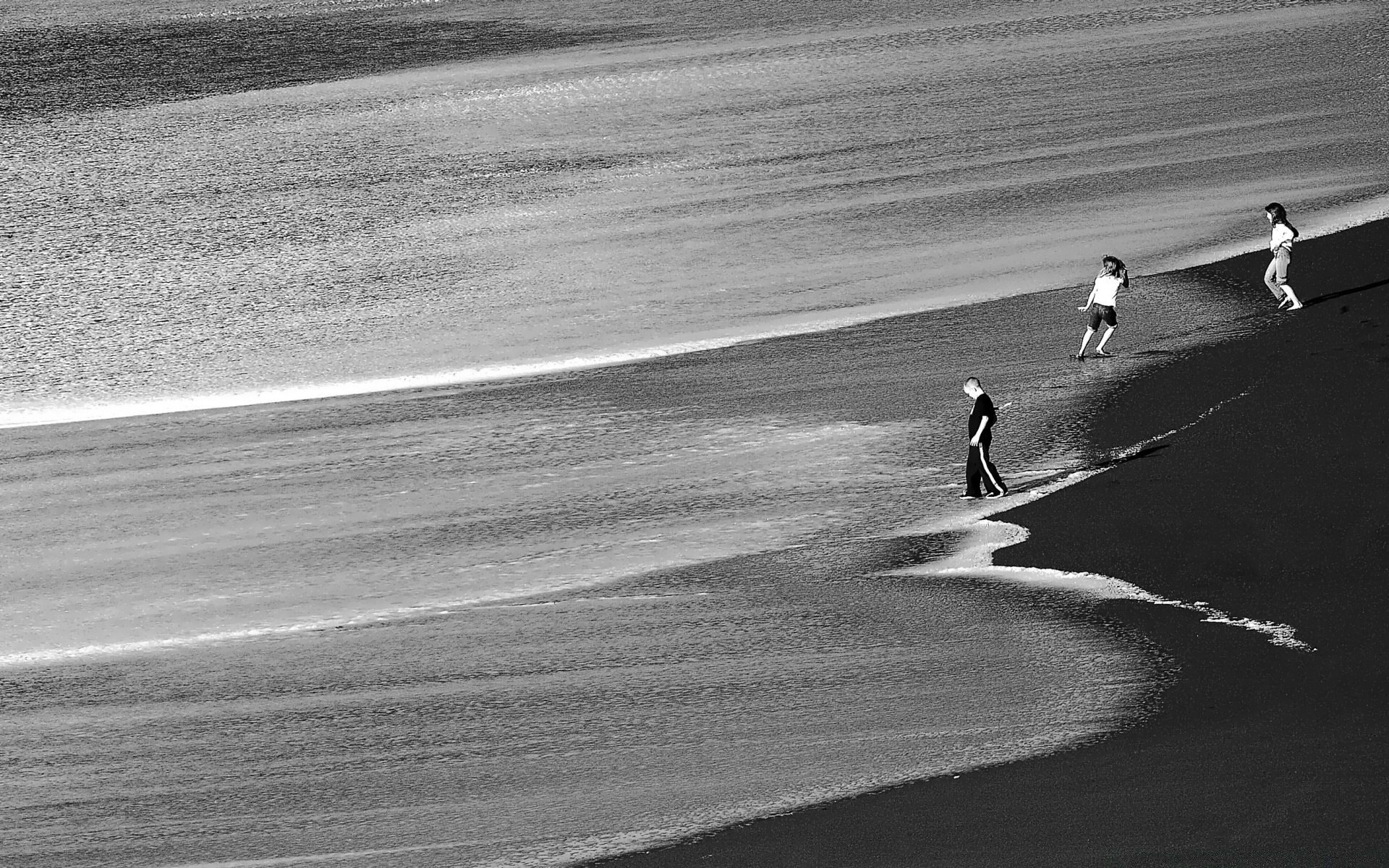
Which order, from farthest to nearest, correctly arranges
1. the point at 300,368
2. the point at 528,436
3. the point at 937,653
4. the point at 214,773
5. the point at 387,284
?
the point at 387,284 < the point at 300,368 < the point at 528,436 < the point at 937,653 < the point at 214,773

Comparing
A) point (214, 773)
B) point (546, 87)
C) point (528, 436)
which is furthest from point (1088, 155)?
point (214, 773)

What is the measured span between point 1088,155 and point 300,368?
55.1ft

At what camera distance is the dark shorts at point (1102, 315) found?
2000cm

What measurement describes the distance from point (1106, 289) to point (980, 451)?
491cm

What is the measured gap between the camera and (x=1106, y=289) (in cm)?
1975

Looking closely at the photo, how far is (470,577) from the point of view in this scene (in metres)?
16.1

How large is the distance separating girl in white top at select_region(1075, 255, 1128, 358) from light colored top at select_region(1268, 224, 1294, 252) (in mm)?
2127

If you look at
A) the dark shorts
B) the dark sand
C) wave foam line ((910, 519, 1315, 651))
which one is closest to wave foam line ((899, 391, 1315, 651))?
wave foam line ((910, 519, 1315, 651))

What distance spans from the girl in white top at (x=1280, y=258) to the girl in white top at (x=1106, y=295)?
212 cm

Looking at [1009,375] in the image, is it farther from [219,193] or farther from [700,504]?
[219,193]

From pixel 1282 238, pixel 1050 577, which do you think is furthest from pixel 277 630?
pixel 1282 238

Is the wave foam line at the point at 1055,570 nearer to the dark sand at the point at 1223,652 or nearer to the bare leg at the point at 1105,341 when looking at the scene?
the dark sand at the point at 1223,652

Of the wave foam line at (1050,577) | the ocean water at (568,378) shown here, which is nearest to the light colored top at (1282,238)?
the ocean water at (568,378)

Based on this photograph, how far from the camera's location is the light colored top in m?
20.2
